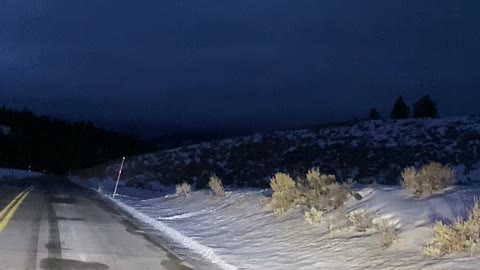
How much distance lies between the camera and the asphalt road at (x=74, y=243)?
11.2 metres

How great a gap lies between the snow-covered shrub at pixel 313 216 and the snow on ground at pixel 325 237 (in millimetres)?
170

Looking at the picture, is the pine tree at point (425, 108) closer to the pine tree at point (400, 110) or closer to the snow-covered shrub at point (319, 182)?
the pine tree at point (400, 110)

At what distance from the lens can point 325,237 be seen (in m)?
13.5

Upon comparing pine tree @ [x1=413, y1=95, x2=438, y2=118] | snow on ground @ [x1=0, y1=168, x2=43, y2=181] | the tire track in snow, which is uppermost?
pine tree @ [x1=413, y1=95, x2=438, y2=118]

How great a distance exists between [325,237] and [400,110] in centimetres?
6658

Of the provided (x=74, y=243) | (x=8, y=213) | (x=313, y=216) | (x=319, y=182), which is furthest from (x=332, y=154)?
(x=74, y=243)

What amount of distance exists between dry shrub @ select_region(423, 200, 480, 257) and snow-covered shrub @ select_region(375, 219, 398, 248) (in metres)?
1.07

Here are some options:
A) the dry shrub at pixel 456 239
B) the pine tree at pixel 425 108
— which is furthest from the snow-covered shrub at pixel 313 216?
the pine tree at pixel 425 108

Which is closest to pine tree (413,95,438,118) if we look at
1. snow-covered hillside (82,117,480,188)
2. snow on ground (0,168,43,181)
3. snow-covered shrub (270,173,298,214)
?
snow-covered hillside (82,117,480,188)

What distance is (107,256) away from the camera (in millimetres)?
12117

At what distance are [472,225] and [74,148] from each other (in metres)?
142

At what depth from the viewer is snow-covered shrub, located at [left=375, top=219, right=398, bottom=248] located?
38.0 ft

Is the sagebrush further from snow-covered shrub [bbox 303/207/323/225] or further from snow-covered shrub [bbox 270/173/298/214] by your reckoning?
snow-covered shrub [bbox 303/207/323/225]

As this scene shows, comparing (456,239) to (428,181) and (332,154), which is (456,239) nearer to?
(428,181)
